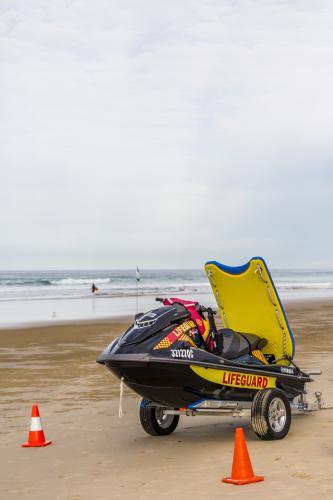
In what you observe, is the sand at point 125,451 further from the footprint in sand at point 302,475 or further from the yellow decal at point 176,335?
the yellow decal at point 176,335

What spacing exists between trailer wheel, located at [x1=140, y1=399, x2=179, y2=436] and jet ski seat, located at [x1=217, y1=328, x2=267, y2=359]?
1.12 meters

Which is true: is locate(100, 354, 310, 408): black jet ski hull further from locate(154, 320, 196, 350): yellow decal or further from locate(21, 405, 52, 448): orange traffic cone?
locate(21, 405, 52, 448): orange traffic cone

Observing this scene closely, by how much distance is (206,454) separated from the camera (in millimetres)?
8781

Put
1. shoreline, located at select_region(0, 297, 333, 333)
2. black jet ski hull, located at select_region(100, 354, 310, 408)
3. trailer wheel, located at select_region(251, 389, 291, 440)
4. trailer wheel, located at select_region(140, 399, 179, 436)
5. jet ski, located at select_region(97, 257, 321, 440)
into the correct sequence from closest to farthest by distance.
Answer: black jet ski hull, located at select_region(100, 354, 310, 408), jet ski, located at select_region(97, 257, 321, 440), trailer wheel, located at select_region(251, 389, 291, 440), trailer wheel, located at select_region(140, 399, 179, 436), shoreline, located at select_region(0, 297, 333, 333)

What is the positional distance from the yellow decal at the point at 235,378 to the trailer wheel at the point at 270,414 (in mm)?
234

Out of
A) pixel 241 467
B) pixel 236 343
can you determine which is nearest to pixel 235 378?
pixel 236 343

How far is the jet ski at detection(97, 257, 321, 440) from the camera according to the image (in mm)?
8727

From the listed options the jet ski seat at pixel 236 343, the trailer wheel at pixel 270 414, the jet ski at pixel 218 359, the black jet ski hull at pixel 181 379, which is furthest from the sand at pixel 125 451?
the jet ski seat at pixel 236 343

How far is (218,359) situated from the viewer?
29.8ft

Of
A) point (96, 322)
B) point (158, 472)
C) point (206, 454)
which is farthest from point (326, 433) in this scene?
point (96, 322)

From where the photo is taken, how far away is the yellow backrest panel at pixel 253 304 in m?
10.3

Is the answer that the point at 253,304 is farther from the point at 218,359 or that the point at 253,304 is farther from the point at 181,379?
the point at 181,379

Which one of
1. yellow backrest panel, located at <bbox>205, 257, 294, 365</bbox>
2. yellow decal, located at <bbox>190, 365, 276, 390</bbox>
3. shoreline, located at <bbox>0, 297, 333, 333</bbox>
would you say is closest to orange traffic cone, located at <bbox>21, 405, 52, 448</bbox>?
yellow decal, located at <bbox>190, 365, 276, 390</bbox>

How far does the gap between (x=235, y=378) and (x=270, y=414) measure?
1.83ft
